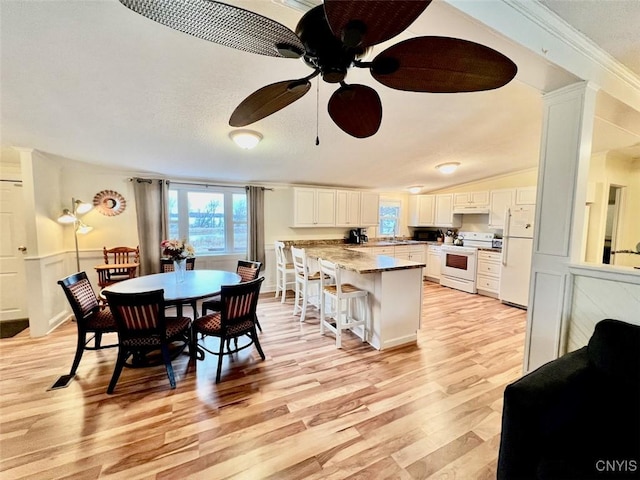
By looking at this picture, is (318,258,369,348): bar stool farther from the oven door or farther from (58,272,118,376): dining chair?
the oven door

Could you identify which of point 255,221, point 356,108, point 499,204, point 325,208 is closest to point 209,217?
point 255,221

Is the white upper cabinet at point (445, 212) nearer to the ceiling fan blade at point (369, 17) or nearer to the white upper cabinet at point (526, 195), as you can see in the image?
the white upper cabinet at point (526, 195)

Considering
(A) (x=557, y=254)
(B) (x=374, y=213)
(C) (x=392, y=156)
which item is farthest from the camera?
(B) (x=374, y=213)

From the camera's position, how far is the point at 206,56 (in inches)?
69.4

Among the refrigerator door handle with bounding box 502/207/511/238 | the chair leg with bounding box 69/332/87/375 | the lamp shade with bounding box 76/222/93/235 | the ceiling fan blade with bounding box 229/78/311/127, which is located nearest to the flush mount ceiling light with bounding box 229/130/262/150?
the ceiling fan blade with bounding box 229/78/311/127

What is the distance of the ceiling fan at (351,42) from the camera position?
0.78m

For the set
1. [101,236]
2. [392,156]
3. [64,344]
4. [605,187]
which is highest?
[392,156]

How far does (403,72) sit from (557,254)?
1.80 metres

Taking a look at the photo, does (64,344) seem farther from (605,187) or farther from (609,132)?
(605,187)

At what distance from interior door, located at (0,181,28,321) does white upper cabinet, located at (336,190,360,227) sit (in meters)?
4.78

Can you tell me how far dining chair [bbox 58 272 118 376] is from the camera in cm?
226

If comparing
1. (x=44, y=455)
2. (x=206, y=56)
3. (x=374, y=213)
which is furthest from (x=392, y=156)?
(x=44, y=455)

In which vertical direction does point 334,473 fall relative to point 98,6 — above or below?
below

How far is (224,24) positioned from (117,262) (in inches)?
168
